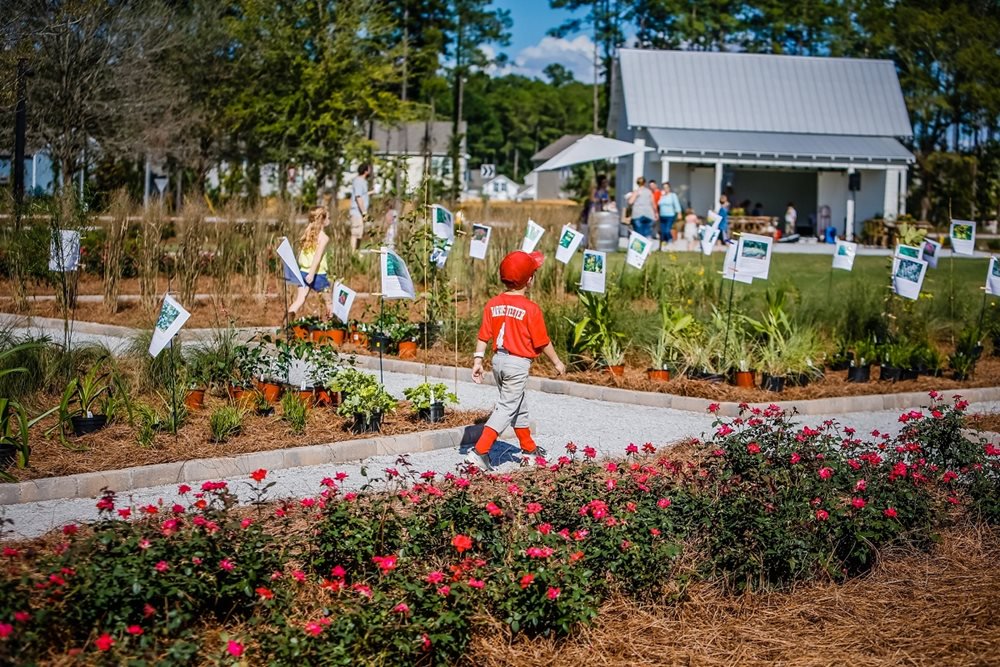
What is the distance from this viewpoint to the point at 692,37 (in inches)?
2291

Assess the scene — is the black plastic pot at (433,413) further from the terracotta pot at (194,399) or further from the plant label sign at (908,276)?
the plant label sign at (908,276)

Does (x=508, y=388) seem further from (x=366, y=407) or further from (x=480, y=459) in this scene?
(x=366, y=407)

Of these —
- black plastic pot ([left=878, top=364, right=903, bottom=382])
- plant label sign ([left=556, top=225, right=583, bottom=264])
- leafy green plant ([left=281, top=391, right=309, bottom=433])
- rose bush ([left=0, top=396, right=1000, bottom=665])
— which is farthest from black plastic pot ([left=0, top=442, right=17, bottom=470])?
black plastic pot ([left=878, top=364, right=903, bottom=382])

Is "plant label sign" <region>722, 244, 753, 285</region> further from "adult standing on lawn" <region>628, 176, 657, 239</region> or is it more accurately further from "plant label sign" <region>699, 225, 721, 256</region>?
"adult standing on lawn" <region>628, 176, 657, 239</region>

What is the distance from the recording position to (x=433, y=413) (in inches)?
335

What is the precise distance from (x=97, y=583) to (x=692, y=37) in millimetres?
57637

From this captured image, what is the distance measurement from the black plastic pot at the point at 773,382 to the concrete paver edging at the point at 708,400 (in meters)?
0.32

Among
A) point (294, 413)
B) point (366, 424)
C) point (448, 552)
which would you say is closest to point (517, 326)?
point (366, 424)

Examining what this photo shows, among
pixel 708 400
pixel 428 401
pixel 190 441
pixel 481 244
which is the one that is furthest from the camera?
pixel 481 244

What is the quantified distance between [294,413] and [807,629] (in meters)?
4.30

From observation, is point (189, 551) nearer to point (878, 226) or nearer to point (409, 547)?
point (409, 547)

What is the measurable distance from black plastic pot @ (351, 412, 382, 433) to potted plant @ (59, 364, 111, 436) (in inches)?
68.9

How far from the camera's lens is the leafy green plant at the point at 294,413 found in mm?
7965

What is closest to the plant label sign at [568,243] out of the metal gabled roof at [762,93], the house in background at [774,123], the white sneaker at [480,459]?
the white sneaker at [480,459]
